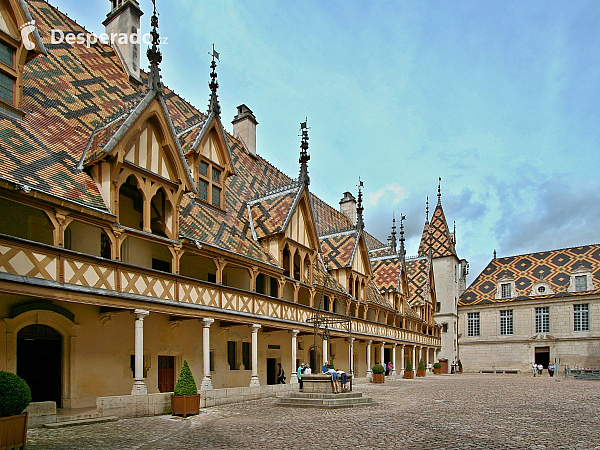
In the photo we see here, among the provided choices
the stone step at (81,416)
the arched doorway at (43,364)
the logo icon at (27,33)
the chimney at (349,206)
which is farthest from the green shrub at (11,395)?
the chimney at (349,206)

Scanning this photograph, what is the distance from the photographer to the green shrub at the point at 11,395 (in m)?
7.64

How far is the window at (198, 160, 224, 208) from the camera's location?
818 inches

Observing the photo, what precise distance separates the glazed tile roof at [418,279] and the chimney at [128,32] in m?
31.4

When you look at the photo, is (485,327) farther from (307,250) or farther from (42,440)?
(42,440)

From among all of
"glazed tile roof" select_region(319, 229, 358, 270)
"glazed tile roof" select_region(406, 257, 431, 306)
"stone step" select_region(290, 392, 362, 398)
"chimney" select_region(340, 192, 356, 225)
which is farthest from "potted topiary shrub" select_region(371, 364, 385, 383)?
"chimney" select_region(340, 192, 356, 225)

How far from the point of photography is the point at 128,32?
22125mm

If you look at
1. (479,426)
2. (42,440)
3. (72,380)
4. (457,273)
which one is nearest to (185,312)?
(72,380)

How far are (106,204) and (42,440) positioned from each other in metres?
6.32

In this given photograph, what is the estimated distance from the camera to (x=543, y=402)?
17766 mm

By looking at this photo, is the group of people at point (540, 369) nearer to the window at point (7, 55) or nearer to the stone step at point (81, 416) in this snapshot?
the stone step at point (81, 416)

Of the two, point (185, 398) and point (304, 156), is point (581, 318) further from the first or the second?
point (185, 398)

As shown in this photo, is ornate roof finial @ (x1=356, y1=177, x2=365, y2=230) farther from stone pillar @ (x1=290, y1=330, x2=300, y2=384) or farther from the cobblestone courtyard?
the cobblestone courtyard

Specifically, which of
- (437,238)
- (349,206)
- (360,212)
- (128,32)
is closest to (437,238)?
(437,238)

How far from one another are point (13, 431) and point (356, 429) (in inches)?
260
